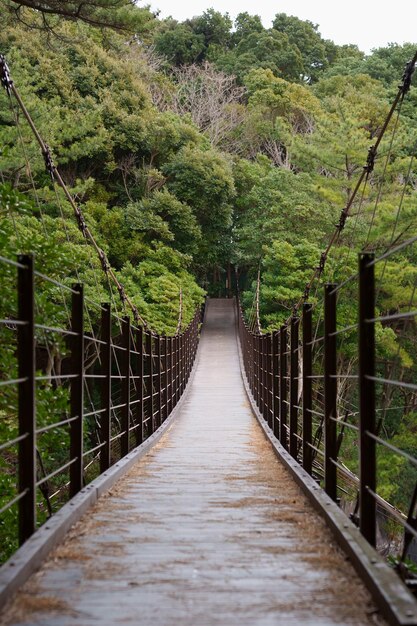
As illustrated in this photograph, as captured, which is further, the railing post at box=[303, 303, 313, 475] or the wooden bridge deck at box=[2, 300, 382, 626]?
the railing post at box=[303, 303, 313, 475]

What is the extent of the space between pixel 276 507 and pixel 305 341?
38.2 inches

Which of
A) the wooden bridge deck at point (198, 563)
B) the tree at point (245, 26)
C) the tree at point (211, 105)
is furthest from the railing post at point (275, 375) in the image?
the tree at point (245, 26)

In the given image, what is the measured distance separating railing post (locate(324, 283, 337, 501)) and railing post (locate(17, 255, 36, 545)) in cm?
128

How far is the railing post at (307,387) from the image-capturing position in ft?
13.1

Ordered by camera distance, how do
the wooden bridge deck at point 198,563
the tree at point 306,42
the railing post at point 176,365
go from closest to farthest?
1. the wooden bridge deck at point 198,563
2. the railing post at point 176,365
3. the tree at point 306,42

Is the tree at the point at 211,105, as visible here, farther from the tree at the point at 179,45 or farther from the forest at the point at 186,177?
the tree at the point at 179,45

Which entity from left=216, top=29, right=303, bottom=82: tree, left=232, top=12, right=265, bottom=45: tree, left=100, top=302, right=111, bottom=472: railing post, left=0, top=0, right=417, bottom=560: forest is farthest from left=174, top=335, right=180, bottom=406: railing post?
left=232, top=12, right=265, bottom=45: tree

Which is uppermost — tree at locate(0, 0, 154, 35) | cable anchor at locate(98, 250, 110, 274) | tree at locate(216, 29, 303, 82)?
tree at locate(216, 29, 303, 82)

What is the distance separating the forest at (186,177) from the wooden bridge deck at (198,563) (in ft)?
18.4

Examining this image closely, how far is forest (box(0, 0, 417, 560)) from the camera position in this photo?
15.4 m

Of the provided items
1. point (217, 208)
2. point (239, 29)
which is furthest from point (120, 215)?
point (239, 29)

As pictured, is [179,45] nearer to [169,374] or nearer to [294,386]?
[169,374]

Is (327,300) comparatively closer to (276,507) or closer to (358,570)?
(276,507)

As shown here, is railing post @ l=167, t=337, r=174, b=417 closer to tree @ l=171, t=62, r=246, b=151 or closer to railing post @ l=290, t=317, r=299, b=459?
railing post @ l=290, t=317, r=299, b=459
